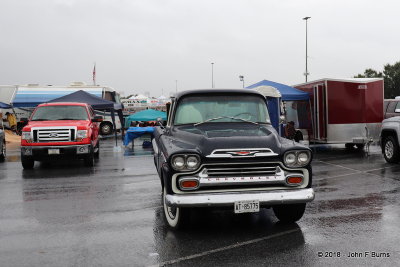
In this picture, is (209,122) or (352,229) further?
(209,122)

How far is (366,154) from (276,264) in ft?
40.1

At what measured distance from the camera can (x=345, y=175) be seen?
10812 mm

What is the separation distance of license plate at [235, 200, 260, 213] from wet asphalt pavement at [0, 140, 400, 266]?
1.36ft

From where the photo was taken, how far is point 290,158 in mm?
5590

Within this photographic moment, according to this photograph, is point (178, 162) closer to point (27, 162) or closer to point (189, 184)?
point (189, 184)

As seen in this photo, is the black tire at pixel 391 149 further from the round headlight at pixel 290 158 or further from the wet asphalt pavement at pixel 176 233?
the round headlight at pixel 290 158

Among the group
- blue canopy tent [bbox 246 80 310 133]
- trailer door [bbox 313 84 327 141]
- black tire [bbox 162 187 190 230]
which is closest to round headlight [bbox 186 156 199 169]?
black tire [bbox 162 187 190 230]

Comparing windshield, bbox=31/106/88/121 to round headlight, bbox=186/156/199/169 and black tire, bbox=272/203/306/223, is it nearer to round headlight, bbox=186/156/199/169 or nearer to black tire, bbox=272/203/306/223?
round headlight, bbox=186/156/199/169

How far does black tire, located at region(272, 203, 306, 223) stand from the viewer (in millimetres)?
6035

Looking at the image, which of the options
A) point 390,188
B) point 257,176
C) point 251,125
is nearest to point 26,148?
point 251,125

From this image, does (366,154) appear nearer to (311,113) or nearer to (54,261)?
(311,113)

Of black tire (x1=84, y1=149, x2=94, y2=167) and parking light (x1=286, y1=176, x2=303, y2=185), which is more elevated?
parking light (x1=286, y1=176, x2=303, y2=185)

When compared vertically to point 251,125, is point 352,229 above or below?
below

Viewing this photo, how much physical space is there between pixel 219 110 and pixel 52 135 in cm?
681
